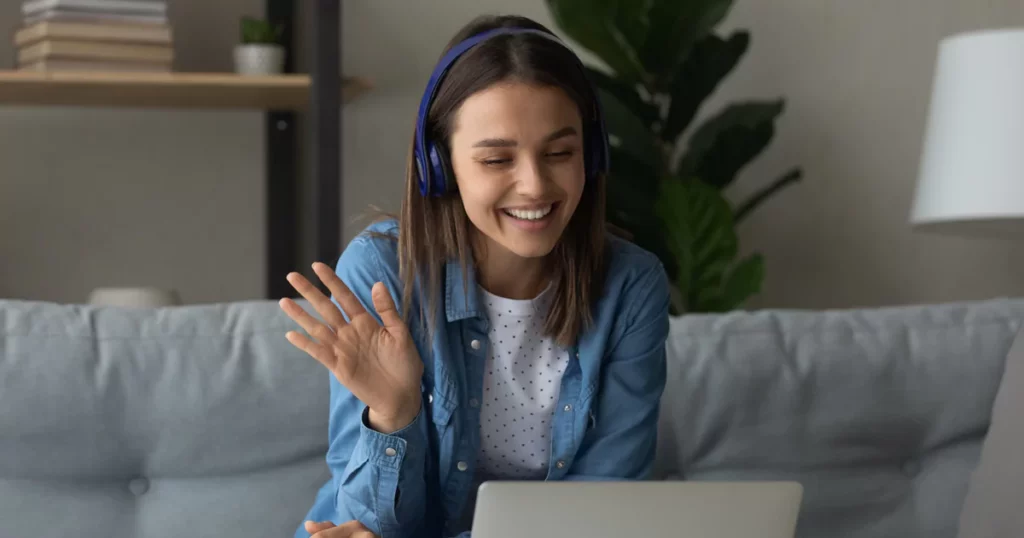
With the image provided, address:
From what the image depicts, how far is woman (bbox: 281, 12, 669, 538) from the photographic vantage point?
124cm

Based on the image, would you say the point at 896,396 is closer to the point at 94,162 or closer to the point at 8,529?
the point at 8,529

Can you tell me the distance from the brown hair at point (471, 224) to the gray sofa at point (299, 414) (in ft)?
0.85

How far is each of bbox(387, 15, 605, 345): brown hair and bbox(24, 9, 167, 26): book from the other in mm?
867

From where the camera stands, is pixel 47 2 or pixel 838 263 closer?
pixel 47 2

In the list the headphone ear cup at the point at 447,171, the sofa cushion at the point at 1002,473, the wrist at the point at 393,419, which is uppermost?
the headphone ear cup at the point at 447,171

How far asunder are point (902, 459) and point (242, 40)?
54.6 inches

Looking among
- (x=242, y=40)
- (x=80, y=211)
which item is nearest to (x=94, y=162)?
(x=80, y=211)

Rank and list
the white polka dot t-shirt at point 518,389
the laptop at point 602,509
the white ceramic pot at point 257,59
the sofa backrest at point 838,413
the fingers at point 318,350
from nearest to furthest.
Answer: the laptop at point 602,509, the fingers at point 318,350, the white polka dot t-shirt at point 518,389, the sofa backrest at point 838,413, the white ceramic pot at point 257,59

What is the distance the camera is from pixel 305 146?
6.87 ft

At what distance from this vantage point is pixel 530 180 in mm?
1244

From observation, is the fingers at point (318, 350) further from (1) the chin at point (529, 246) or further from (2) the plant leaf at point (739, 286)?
(2) the plant leaf at point (739, 286)

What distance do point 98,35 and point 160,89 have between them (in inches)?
5.8

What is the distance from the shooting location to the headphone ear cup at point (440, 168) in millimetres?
1281

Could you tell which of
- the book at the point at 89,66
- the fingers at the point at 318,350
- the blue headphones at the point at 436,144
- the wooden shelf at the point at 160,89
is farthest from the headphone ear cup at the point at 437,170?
the book at the point at 89,66
